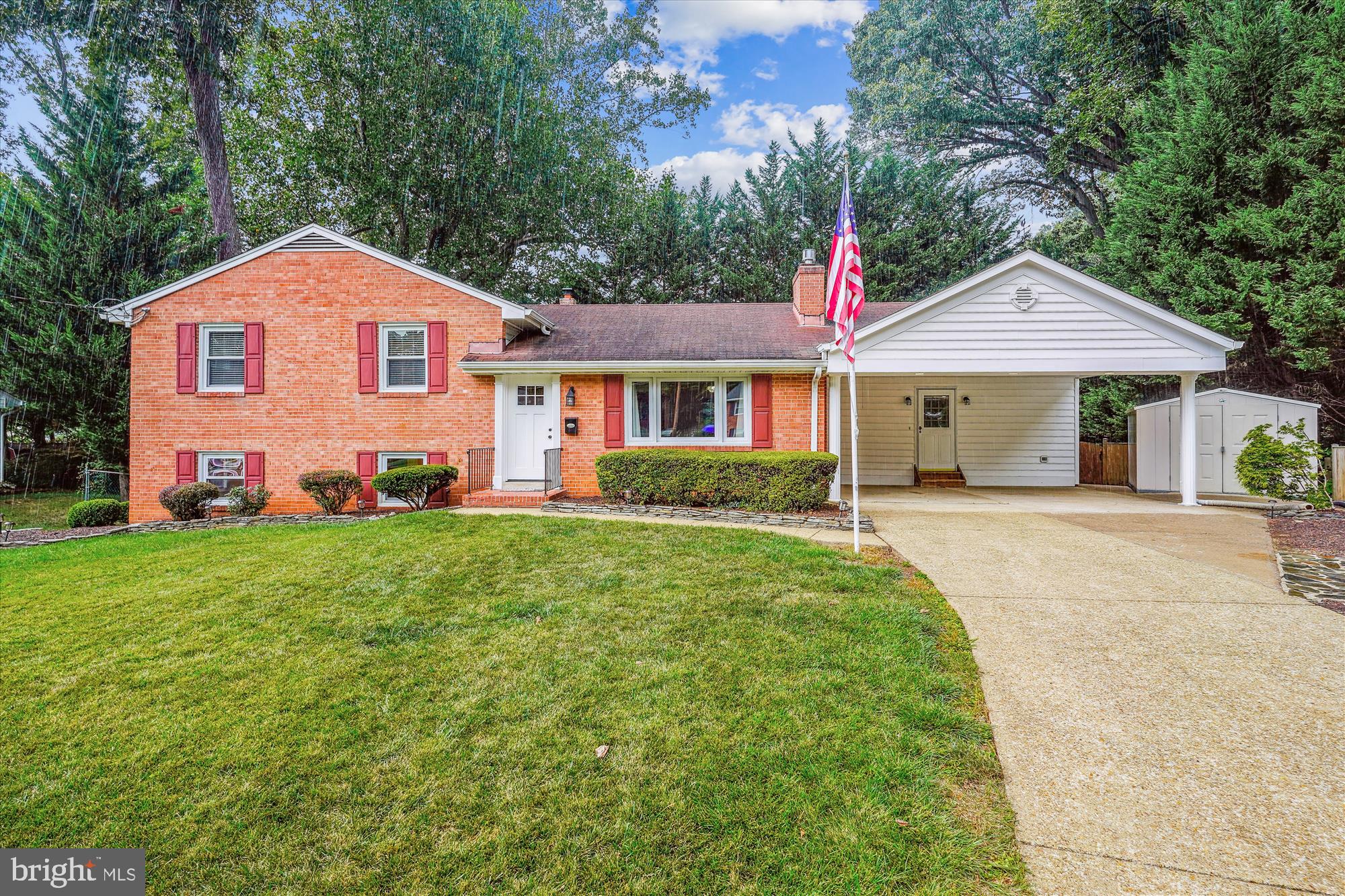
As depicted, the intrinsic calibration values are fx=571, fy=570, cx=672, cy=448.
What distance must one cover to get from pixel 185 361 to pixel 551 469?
7582 mm

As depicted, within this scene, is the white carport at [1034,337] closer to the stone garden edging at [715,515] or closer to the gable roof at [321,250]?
the stone garden edging at [715,515]

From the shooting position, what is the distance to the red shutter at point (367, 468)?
10992 millimetres

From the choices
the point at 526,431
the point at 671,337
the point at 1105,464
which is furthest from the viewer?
the point at 1105,464

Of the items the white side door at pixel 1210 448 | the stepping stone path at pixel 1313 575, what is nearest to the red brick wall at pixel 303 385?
the stepping stone path at pixel 1313 575

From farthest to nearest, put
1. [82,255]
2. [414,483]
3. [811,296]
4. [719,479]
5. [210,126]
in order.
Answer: [210,126] < [82,255] < [811,296] < [414,483] < [719,479]

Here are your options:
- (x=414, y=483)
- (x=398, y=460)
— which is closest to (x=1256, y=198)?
(x=414, y=483)

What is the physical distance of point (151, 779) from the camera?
261 centimetres

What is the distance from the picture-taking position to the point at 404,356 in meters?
11.3

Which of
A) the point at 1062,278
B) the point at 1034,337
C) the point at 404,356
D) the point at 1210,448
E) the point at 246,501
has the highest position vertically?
the point at 1062,278

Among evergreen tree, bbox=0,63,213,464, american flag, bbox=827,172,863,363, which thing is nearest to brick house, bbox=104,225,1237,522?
evergreen tree, bbox=0,63,213,464

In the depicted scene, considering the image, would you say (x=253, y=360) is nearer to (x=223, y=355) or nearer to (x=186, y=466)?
(x=223, y=355)

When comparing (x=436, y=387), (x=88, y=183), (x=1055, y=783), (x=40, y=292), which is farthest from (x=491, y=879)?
(x=88, y=183)

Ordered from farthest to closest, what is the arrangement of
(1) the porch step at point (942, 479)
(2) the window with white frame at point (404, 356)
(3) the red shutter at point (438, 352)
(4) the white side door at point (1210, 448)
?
(1) the porch step at point (942, 479) < (4) the white side door at point (1210, 448) < (2) the window with white frame at point (404, 356) < (3) the red shutter at point (438, 352)

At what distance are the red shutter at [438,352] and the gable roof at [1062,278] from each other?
720 cm
